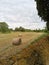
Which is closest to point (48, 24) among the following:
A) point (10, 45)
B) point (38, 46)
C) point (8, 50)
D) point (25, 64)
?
point (38, 46)

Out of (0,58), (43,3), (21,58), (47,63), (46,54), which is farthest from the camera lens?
(43,3)

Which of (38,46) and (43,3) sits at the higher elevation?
(43,3)

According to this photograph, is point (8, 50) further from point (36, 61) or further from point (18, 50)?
point (36, 61)

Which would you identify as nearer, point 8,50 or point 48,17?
point 8,50

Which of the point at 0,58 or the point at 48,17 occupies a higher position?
the point at 48,17

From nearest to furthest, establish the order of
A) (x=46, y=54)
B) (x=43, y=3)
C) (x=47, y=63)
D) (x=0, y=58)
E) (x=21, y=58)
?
(x=0, y=58)
(x=21, y=58)
(x=47, y=63)
(x=46, y=54)
(x=43, y=3)

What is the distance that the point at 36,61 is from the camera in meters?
13.0

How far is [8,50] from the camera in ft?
46.4

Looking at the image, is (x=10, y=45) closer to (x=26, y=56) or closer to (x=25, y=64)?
(x=26, y=56)

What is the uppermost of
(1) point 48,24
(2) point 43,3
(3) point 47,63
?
(2) point 43,3

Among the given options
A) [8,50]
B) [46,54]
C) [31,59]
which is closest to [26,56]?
[31,59]

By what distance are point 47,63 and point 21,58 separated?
1.71 metres

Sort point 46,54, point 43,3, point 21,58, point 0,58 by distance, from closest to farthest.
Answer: point 0,58
point 21,58
point 46,54
point 43,3

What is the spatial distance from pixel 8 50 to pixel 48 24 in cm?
499
